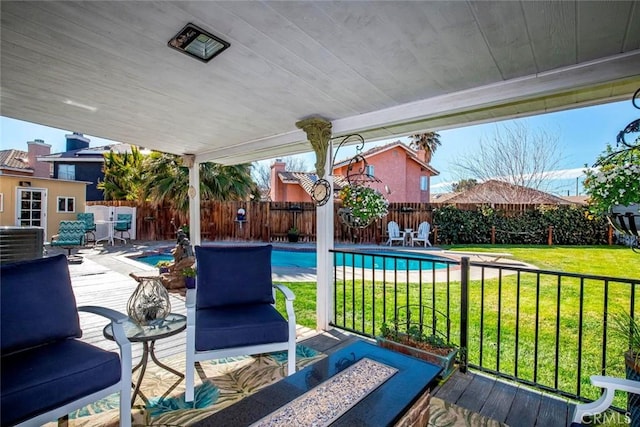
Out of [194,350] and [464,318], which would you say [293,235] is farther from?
[194,350]

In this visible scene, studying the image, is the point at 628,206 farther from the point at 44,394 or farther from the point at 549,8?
the point at 44,394

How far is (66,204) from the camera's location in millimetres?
11438

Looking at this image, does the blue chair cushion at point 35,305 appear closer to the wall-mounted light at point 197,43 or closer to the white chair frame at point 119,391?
the white chair frame at point 119,391

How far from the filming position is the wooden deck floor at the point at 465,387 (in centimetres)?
204

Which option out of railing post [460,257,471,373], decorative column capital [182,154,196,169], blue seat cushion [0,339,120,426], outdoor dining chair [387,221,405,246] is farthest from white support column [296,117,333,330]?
outdoor dining chair [387,221,405,246]

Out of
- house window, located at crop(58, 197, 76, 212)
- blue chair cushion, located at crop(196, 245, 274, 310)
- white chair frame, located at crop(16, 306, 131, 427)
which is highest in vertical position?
house window, located at crop(58, 197, 76, 212)

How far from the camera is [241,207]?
39.6 feet

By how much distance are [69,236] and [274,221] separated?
6.20m

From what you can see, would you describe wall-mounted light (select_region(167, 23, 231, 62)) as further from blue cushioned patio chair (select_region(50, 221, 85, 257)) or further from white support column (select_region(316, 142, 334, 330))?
blue cushioned patio chair (select_region(50, 221, 85, 257))

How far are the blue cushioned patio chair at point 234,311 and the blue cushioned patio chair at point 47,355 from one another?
46 cm

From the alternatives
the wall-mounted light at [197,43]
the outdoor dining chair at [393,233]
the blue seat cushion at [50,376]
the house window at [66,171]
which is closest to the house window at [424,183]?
the outdoor dining chair at [393,233]

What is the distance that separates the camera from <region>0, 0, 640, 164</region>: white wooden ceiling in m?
1.65

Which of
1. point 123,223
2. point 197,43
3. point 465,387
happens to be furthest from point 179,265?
point 123,223

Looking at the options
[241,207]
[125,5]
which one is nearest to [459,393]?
[125,5]
